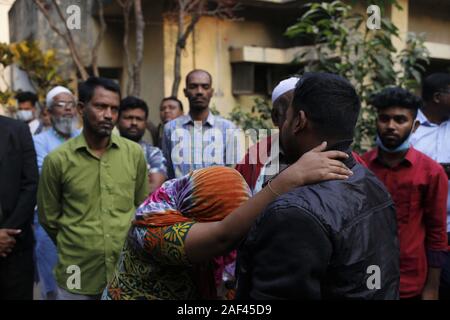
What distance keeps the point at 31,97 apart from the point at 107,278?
4.98 m

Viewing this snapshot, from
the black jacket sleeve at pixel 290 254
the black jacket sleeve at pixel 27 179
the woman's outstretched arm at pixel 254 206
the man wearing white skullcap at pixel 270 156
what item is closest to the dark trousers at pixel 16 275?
the black jacket sleeve at pixel 27 179

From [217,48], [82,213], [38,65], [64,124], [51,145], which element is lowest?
[82,213]

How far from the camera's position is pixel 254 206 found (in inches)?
64.9

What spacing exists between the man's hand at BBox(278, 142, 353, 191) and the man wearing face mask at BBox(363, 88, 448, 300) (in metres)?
1.67

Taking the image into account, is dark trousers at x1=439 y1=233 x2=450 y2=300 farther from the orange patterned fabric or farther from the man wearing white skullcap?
the orange patterned fabric

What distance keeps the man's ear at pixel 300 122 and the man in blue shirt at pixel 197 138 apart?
8.35 feet

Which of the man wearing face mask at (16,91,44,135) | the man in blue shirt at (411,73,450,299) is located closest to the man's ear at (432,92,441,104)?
the man in blue shirt at (411,73,450,299)

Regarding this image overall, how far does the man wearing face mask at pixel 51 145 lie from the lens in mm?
4543

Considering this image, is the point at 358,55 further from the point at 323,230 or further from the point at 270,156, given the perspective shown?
the point at 323,230

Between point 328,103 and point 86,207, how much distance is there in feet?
6.82

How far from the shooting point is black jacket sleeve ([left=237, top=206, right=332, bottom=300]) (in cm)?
147

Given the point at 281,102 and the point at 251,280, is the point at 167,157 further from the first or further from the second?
the point at 251,280

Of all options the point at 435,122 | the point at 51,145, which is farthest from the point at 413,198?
the point at 51,145

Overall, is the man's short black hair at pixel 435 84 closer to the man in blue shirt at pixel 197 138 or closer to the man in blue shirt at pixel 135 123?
the man in blue shirt at pixel 197 138
